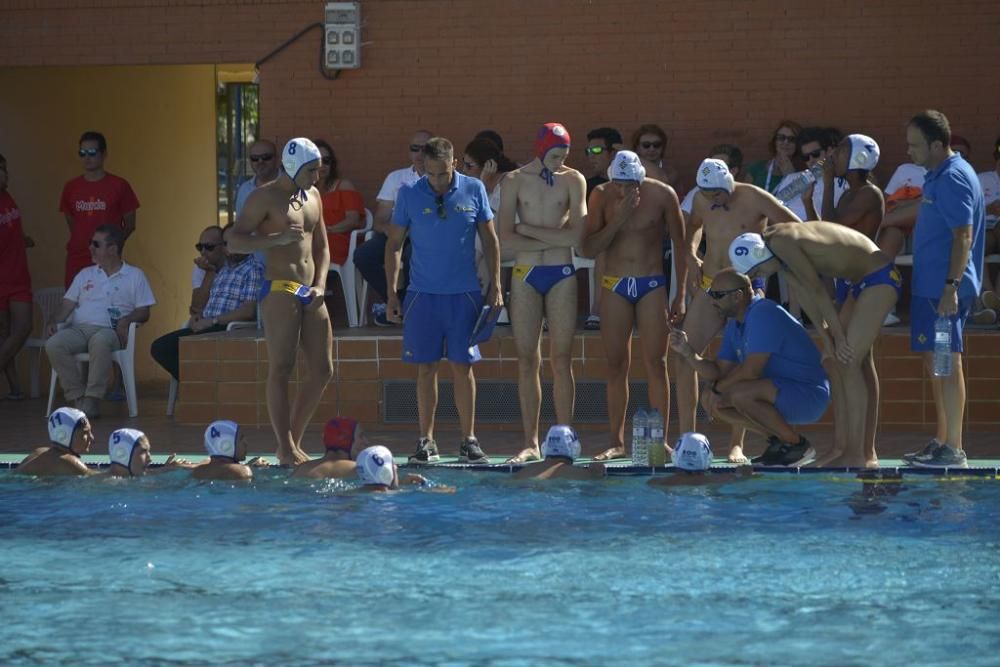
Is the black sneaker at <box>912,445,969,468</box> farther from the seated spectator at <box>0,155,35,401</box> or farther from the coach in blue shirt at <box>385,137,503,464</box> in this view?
the seated spectator at <box>0,155,35,401</box>

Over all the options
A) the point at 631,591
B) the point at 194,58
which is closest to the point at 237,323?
the point at 194,58

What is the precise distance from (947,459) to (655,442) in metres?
1.64

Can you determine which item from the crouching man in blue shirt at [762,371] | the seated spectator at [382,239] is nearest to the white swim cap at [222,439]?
the crouching man in blue shirt at [762,371]

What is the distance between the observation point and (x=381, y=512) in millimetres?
9344

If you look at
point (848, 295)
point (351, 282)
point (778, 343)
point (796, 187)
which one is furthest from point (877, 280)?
point (351, 282)

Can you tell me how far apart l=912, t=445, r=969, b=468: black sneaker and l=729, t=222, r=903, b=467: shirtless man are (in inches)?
12.8

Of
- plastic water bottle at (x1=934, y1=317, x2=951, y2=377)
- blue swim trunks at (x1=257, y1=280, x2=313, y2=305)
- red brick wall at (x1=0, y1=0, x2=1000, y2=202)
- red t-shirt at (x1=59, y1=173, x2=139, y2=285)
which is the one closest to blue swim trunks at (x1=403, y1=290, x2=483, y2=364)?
blue swim trunks at (x1=257, y1=280, x2=313, y2=305)

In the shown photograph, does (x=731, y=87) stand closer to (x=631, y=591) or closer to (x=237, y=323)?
(x=237, y=323)

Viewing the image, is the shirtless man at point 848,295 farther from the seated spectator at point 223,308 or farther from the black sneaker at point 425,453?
the seated spectator at point 223,308

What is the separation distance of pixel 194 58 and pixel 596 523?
7229mm

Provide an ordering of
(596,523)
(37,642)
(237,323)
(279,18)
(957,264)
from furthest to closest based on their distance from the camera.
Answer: (279,18)
(237,323)
(957,264)
(596,523)
(37,642)

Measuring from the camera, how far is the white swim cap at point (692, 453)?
9.38 metres

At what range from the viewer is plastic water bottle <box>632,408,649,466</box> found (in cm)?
1026

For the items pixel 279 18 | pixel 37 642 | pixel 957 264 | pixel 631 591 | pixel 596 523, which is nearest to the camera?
pixel 37 642
